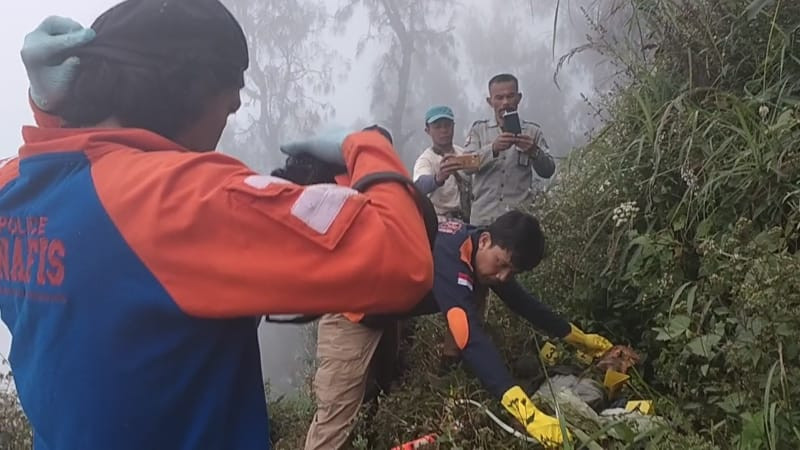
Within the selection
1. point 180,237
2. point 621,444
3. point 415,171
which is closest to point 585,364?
point 621,444

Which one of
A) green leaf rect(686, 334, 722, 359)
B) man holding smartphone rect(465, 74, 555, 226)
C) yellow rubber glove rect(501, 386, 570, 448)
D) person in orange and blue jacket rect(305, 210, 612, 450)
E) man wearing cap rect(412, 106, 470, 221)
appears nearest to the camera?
green leaf rect(686, 334, 722, 359)

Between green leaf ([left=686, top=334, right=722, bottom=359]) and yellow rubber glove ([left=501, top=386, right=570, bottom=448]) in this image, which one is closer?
green leaf ([left=686, top=334, right=722, bottom=359])

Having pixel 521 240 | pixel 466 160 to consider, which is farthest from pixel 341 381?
pixel 466 160

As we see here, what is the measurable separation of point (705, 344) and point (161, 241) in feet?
4.94

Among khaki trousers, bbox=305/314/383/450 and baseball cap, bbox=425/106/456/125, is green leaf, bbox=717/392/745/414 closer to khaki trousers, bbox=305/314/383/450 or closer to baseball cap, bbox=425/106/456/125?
khaki trousers, bbox=305/314/383/450

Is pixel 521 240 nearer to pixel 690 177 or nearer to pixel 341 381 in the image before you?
pixel 690 177

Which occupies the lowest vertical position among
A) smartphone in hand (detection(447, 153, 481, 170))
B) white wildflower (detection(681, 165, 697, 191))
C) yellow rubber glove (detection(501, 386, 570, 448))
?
yellow rubber glove (detection(501, 386, 570, 448))

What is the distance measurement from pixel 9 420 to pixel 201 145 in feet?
11.7

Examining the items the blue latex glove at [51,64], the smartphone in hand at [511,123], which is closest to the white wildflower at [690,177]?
the smartphone in hand at [511,123]

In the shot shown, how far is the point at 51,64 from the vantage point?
0.92 m

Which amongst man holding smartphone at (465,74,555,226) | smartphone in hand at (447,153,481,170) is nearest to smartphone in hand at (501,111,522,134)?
man holding smartphone at (465,74,555,226)

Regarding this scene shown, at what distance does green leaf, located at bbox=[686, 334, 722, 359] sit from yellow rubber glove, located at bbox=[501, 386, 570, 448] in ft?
1.31

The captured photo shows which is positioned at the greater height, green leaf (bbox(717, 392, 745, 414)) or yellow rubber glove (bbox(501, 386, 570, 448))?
green leaf (bbox(717, 392, 745, 414))

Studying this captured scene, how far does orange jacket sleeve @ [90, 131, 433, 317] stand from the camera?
0.78 meters
